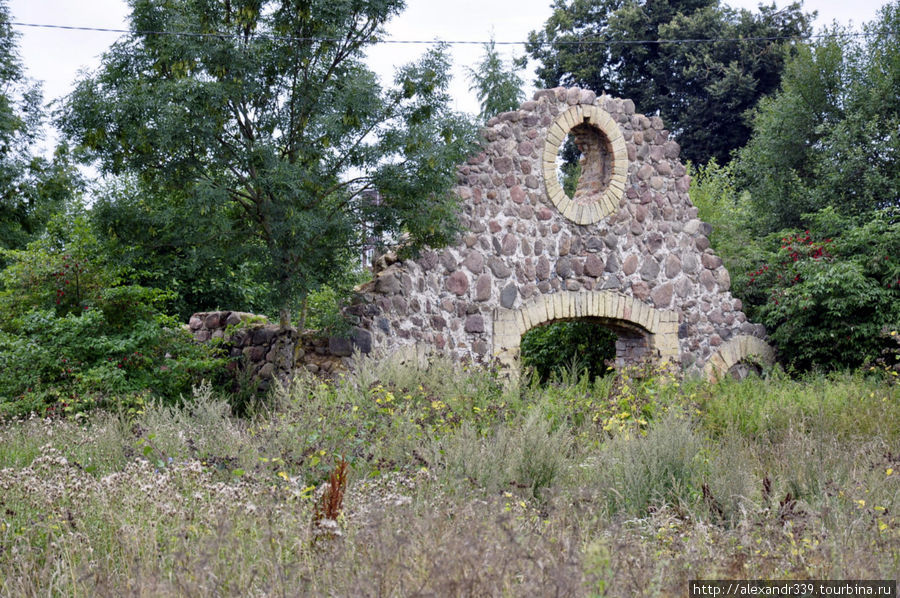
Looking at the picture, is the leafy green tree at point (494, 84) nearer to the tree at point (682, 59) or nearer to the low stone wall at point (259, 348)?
the tree at point (682, 59)

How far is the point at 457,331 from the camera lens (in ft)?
27.2

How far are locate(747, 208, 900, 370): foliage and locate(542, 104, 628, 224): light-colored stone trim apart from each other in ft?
9.80

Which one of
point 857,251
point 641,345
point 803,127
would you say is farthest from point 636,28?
point 641,345

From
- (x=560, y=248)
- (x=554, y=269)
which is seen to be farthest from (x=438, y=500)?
(x=560, y=248)

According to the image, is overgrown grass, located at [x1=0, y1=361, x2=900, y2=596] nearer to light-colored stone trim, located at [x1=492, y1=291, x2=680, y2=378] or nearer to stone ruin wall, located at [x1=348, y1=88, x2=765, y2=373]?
stone ruin wall, located at [x1=348, y1=88, x2=765, y2=373]

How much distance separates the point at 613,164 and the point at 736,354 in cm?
337

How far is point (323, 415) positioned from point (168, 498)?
1.78 meters

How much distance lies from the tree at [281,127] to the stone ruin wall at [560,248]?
0.93 meters

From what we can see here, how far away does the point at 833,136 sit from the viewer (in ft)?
43.5

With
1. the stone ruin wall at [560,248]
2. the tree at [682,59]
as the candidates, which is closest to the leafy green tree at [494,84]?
the tree at [682,59]

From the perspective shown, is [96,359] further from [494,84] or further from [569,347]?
[494,84]

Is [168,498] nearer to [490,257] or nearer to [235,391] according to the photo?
[235,391]

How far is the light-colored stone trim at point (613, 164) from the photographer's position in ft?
29.6

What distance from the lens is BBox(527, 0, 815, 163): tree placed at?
20500 mm
